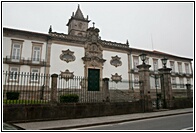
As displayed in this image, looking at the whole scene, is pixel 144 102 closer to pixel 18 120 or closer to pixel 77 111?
pixel 77 111

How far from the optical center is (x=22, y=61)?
2039 centimetres

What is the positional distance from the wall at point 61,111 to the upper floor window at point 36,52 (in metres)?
13.8

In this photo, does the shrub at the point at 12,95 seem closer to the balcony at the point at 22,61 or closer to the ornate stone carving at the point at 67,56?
the balcony at the point at 22,61

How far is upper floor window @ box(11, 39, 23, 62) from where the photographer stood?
793 inches

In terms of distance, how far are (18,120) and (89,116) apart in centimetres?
403

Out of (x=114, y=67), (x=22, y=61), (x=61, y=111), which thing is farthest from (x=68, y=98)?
(x=114, y=67)

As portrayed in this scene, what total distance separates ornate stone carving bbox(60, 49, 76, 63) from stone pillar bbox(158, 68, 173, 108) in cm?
1311

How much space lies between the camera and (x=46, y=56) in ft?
71.7

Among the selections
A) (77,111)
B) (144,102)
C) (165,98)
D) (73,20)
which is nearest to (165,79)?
(165,98)

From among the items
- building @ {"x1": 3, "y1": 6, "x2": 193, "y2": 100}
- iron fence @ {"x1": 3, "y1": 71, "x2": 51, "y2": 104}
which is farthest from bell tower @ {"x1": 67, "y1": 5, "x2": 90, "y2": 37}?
iron fence @ {"x1": 3, "y1": 71, "x2": 51, "y2": 104}

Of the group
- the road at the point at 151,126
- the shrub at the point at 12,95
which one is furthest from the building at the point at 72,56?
the road at the point at 151,126

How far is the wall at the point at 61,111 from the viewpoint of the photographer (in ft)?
26.2

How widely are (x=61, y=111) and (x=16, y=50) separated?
14814mm

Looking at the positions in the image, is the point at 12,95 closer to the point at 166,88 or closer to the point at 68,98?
the point at 68,98
